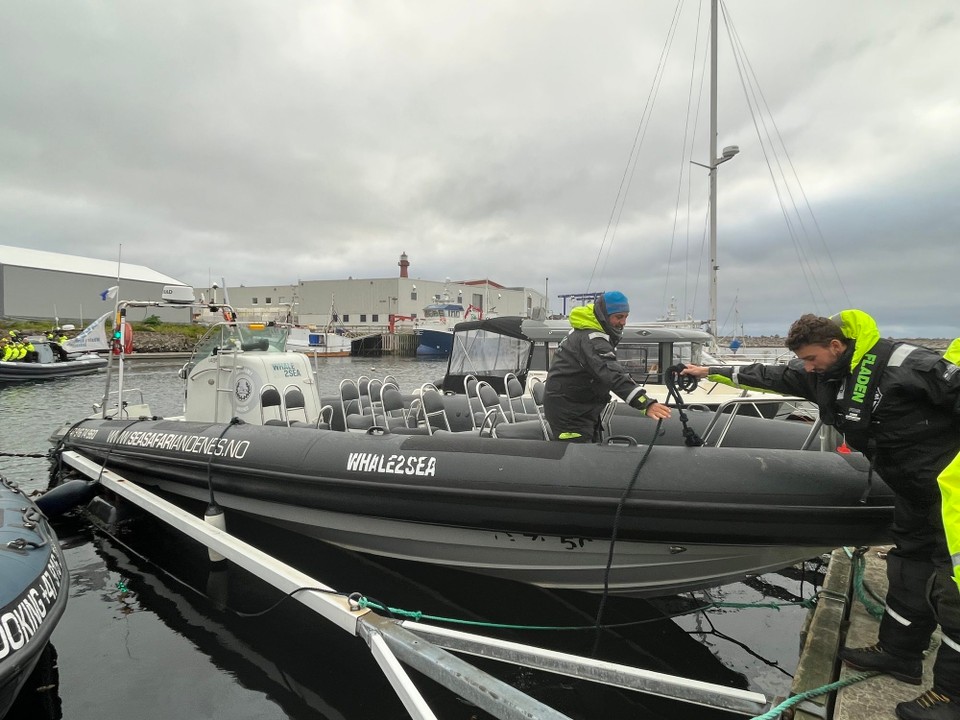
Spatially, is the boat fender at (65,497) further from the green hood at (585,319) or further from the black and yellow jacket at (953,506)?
the black and yellow jacket at (953,506)

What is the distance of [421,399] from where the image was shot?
4984mm

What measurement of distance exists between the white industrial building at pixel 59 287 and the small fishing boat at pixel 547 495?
40949 mm

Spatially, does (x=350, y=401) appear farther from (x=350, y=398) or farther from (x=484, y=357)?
Result: (x=484, y=357)

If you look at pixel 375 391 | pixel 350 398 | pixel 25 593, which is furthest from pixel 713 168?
pixel 25 593

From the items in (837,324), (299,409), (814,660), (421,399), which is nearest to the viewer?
(837,324)

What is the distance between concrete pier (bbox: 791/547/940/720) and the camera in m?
2.10

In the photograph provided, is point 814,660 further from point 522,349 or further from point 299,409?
point 522,349

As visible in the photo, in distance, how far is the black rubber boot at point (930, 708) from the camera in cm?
185

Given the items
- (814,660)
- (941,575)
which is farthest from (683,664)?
(941,575)

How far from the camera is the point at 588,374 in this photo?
11.4 ft

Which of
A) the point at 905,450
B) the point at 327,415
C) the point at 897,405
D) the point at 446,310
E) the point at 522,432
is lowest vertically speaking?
the point at 327,415

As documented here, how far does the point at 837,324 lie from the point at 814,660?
1608mm

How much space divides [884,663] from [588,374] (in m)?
2.01

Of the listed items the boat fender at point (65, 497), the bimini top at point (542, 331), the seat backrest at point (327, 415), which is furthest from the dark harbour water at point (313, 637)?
the bimini top at point (542, 331)
